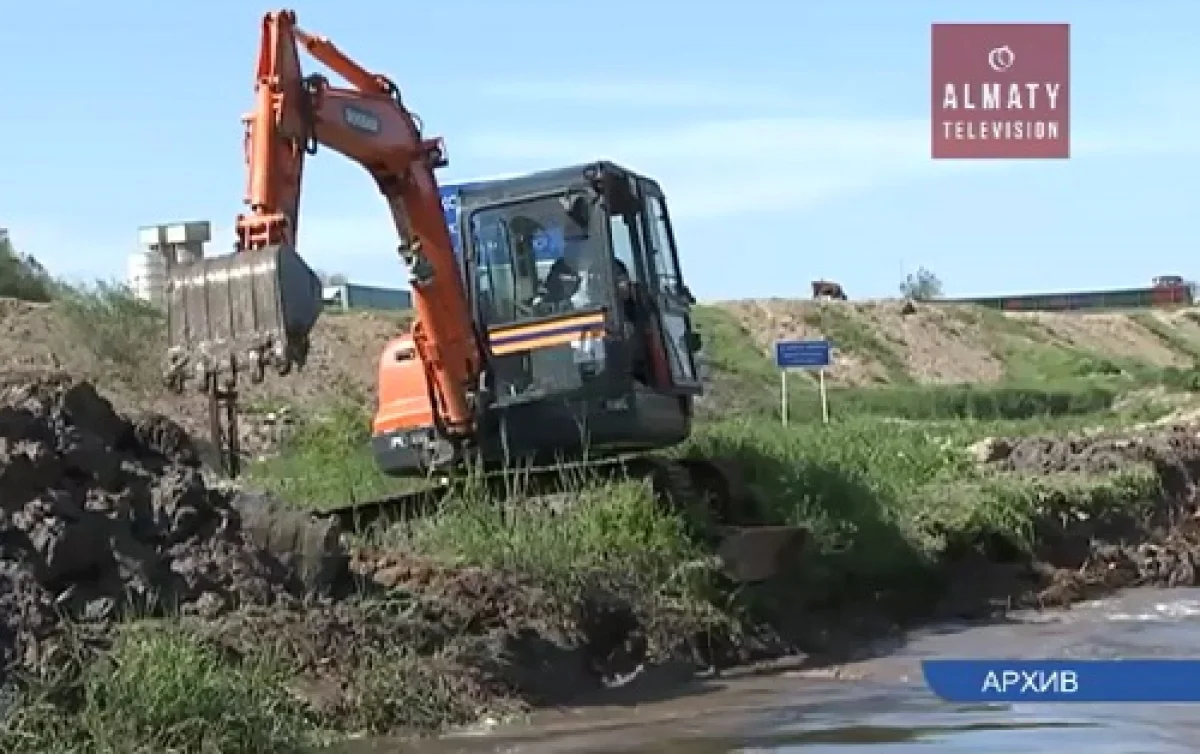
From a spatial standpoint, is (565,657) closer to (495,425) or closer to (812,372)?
(495,425)

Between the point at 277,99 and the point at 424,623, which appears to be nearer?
the point at 424,623

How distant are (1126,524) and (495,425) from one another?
9.28m

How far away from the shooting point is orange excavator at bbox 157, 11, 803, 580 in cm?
1554

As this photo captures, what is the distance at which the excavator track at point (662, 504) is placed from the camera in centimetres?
1541

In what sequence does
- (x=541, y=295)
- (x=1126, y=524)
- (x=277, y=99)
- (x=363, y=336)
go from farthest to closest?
(x=363, y=336)
(x=1126, y=524)
(x=541, y=295)
(x=277, y=99)

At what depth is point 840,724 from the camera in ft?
37.9

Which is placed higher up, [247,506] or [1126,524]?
[247,506]

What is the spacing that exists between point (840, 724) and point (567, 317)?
5065 mm

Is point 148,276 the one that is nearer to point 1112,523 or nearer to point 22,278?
point 22,278

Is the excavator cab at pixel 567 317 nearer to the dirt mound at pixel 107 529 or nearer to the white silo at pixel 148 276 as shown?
the dirt mound at pixel 107 529

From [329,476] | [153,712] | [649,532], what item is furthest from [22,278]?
[153,712]

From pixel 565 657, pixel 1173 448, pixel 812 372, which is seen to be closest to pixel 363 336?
pixel 812 372

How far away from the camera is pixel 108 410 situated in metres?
12.2

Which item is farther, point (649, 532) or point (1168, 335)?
point (1168, 335)
